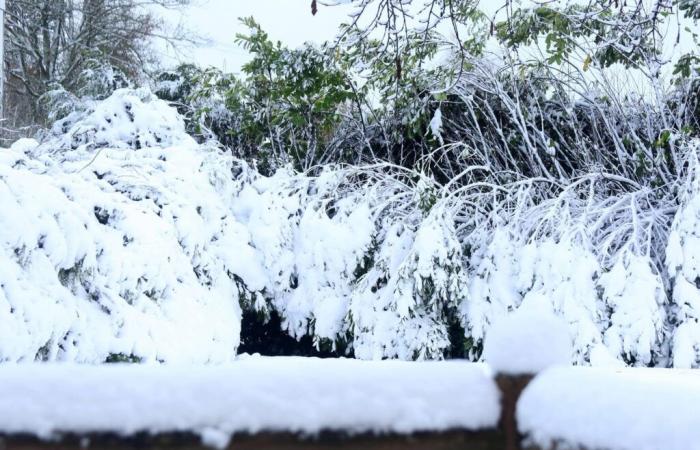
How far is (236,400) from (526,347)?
462 millimetres

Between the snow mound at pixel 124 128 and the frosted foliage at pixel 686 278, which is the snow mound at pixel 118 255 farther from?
the frosted foliage at pixel 686 278

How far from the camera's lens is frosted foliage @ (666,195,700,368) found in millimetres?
4324

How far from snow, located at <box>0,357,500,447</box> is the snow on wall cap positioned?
0.04 m

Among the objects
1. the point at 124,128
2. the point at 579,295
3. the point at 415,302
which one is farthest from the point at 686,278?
the point at 124,128

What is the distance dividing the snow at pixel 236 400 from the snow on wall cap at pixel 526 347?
4 centimetres

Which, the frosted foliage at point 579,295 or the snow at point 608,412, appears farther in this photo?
the frosted foliage at point 579,295

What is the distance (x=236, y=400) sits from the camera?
3.30 feet

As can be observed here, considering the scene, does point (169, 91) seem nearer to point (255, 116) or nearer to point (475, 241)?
point (255, 116)

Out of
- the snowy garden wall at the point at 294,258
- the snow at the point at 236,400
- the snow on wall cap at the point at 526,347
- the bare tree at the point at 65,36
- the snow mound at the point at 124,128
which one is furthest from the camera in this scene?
the bare tree at the point at 65,36

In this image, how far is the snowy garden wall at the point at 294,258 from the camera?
370 cm

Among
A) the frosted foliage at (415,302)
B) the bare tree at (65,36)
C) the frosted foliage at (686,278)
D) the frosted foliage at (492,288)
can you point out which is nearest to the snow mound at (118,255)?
the frosted foliage at (415,302)

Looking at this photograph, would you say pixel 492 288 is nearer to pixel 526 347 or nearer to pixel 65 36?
pixel 526 347

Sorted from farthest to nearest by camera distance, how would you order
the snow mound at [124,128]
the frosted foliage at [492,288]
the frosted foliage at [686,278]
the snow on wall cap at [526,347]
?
the snow mound at [124,128], the frosted foliage at [492,288], the frosted foliage at [686,278], the snow on wall cap at [526,347]

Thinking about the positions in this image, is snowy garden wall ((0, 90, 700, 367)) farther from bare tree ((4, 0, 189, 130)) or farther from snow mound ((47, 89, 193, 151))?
bare tree ((4, 0, 189, 130))
